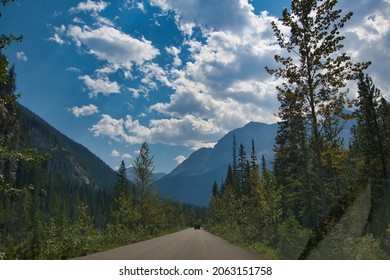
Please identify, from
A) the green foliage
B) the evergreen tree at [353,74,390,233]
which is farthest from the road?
the evergreen tree at [353,74,390,233]

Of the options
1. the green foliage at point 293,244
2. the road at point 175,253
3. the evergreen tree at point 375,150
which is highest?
the evergreen tree at point 375,150

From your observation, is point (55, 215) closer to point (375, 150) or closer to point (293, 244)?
point (375, 150)

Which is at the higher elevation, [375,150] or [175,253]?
[375,150]

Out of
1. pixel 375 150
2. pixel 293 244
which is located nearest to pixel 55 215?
pixel 375 150

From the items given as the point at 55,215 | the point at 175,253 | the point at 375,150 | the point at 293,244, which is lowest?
the point at 55,215

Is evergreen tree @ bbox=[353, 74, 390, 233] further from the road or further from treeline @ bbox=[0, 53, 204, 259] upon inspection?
treeline @ bbox=[0, 53, 204, 259]

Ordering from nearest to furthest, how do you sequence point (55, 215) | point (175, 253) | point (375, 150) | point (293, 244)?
point (293, 244) → point (175, 253) → point (375, 150) → point (55, 215)

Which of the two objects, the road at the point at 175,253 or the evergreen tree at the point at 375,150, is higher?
the evergreen tree at the point at 375,150

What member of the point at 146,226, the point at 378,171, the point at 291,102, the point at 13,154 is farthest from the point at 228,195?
the point at 13,154

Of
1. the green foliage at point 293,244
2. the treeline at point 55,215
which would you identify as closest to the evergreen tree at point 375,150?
the green foliage at point 293,244

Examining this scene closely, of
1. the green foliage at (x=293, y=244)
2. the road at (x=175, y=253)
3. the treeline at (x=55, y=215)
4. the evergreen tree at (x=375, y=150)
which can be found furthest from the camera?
the evergreen tree at (x=375, y=150)

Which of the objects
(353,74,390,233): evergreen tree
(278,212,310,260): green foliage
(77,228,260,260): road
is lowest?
(77,228,260,260): road

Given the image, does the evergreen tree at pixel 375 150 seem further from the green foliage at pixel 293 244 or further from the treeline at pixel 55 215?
the treeline at pixel 55 215

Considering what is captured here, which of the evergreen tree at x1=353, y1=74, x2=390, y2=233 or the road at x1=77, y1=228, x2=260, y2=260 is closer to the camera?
the road at x1=77, y1=228, x2=260, y2=260
